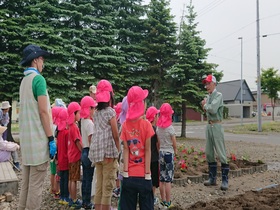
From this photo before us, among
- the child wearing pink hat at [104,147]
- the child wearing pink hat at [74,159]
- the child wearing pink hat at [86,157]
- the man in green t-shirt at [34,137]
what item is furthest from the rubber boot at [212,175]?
the man in green t-shirt at [34,137]

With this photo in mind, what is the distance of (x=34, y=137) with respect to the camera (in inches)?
140

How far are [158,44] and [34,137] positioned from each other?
13560 millimetres

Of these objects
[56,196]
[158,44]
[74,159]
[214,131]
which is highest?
[158,44]

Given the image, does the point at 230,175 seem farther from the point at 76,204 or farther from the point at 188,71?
the point at 188,71

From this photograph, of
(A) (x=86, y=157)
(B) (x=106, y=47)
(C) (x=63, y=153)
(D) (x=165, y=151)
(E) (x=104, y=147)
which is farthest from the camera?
(B) (x=106, y=47)

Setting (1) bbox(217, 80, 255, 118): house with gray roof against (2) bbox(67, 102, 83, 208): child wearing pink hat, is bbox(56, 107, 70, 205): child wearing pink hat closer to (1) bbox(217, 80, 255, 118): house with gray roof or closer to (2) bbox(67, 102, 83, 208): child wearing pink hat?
(2) bbox(67, 102, 83, 208): child wearing pink hat

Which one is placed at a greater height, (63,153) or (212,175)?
(63,153)

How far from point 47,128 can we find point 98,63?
11.2 metres

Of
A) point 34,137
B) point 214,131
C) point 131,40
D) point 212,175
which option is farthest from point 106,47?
point 34,137

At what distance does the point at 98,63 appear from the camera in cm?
1448

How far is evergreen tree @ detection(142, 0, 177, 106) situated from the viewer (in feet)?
54.6

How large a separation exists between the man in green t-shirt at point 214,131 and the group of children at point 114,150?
159 cm

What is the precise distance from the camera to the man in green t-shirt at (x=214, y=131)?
627 cm

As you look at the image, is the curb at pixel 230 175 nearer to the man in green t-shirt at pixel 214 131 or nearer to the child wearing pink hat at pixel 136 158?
the man in green t-shirt at pixel 214 131
